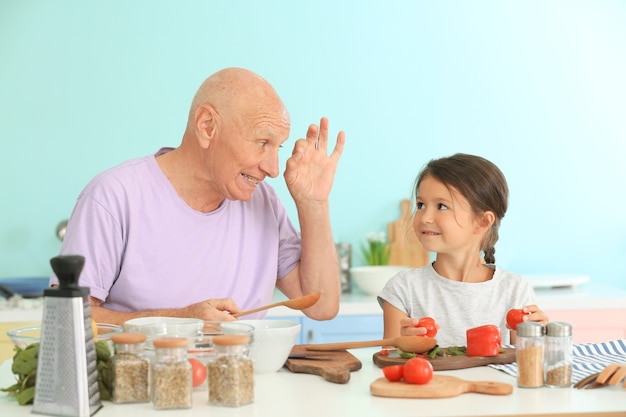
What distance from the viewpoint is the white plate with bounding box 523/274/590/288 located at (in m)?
3.80

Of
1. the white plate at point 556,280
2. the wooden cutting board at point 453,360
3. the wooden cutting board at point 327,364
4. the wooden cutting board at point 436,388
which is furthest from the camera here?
the white plate at point 556,280

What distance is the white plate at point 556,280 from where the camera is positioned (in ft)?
12.5

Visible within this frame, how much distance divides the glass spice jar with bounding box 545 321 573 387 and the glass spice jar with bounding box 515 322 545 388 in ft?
0.05

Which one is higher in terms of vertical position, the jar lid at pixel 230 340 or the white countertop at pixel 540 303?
the jar lid at pixel 230 340

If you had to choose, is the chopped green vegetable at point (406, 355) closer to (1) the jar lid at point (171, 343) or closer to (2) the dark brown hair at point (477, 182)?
(1) the jar lid at point (171, 343)

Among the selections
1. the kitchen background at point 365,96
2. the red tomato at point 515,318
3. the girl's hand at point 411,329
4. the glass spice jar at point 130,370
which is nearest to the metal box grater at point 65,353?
the glass spice jar at point 130,370

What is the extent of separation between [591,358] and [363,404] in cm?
65

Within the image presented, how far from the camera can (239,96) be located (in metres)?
2.31

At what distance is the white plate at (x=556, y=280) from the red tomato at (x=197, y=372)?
7.88ft

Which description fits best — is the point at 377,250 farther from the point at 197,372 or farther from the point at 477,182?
the point at 197,372

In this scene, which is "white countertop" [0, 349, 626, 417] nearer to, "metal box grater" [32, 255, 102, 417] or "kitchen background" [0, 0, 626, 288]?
"metal box grater" [32, 255, 102, 417]

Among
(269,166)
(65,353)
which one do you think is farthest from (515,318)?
(65,353)

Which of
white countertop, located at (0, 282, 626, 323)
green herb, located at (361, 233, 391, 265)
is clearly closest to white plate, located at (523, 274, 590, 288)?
white countertop, located at (0, 282, 626, 323)

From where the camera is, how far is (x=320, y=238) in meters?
2.43
